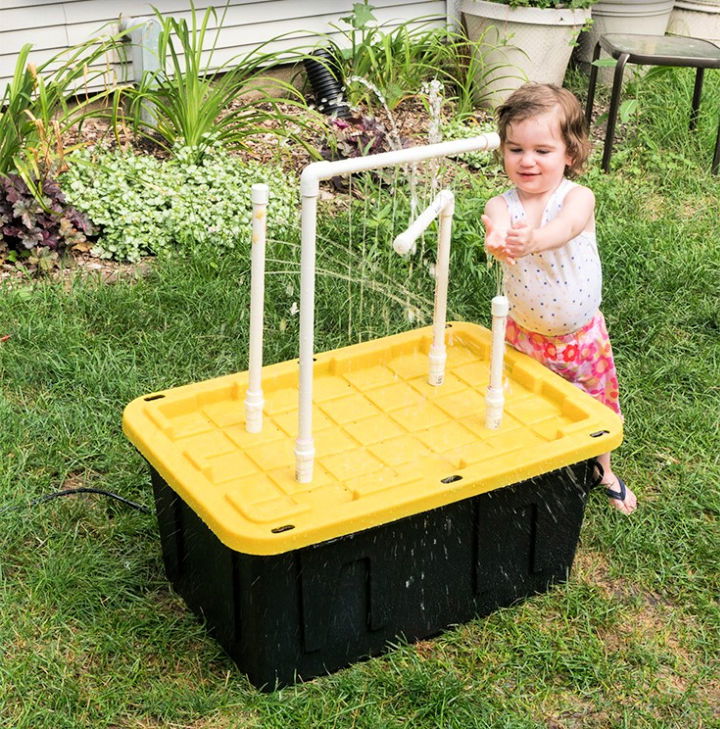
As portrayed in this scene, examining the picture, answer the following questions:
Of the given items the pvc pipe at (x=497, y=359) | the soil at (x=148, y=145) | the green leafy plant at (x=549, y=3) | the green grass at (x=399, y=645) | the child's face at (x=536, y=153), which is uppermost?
the child's face at (x=536, y=153)

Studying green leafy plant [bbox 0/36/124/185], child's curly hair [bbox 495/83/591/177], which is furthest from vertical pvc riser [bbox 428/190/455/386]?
green leafy plant [bbox 0/36/124/185]

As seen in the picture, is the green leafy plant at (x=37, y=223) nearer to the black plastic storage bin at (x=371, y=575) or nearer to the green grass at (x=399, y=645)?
the green grass at (x=399, y=645)

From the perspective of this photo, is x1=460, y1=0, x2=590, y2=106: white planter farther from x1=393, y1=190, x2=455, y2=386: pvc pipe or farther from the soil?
x1=393, y1=190, x2=455, y2=386: pvc pipe

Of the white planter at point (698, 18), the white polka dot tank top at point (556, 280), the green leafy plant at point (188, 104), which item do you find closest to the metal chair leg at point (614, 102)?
the green leafy plant at point (188, 104)

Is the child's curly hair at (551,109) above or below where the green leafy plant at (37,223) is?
above

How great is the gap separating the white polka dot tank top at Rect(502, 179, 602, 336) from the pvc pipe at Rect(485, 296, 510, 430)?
28 centimetres

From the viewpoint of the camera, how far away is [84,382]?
3797mm

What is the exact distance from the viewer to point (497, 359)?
276 centimetres

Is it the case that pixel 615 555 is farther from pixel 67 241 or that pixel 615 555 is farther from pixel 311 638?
pixel 67 241

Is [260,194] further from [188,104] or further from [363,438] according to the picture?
[188,104]

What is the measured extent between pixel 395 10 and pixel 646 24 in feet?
4.76

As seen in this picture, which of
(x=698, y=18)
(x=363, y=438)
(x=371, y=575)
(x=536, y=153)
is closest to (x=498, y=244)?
(x=536, y=153)

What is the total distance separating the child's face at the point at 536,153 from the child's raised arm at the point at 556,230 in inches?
3.0

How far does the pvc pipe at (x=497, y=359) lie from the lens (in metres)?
2.75
